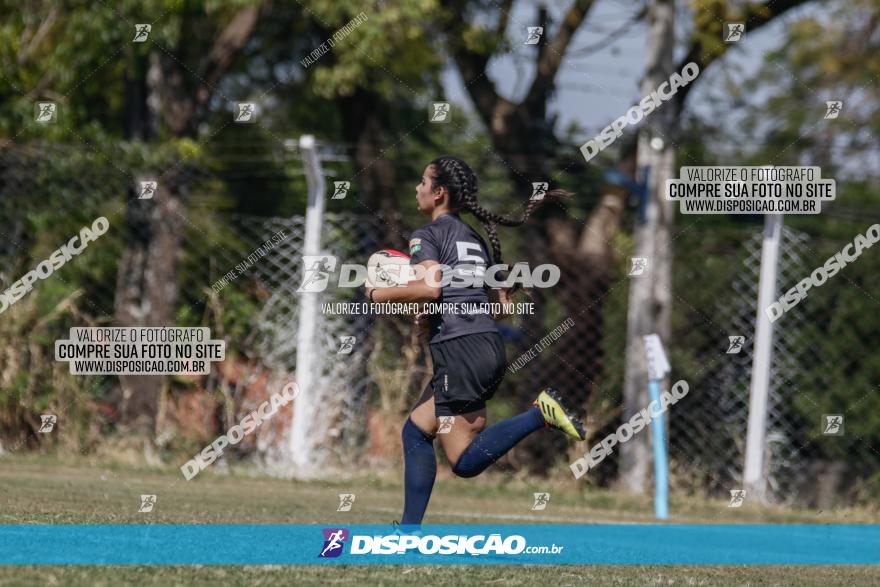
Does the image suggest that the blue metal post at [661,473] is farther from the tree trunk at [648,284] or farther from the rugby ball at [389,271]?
the rugby ball at [389,271]

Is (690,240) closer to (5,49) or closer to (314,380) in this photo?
(314,380)

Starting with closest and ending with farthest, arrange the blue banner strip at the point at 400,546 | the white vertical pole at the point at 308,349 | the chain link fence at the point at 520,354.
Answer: the blue banner strip at the point at 400,546
the white vertical pole at the point at 308,349
the chain link fence at the point at 520,354

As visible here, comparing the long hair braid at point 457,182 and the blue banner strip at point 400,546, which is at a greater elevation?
the long hair braid at point 457,182

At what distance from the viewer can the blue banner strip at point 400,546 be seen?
16.3 ft

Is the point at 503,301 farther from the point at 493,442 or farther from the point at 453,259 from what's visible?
the point at 493,442

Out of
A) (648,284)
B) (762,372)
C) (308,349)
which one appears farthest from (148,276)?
(762,372)

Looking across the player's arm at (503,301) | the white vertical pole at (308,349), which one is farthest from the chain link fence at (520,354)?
the player's arm at (503,301)

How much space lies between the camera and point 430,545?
573 centimetres

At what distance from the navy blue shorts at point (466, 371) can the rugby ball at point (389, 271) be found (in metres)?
0.36

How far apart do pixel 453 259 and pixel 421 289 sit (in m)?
0.23

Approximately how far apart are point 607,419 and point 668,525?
2964 mm

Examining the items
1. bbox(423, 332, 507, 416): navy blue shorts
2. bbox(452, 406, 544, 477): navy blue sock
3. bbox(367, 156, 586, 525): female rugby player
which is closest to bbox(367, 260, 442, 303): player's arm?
bbox(367, 156, 586, 525): female rugby player

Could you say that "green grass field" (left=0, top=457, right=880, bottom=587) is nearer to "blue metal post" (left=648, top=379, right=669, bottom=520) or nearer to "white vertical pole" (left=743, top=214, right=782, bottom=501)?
"blue metal post" (left=648, top=379, right=669, bottom=520)

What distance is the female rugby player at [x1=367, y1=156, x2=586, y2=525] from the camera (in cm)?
578
